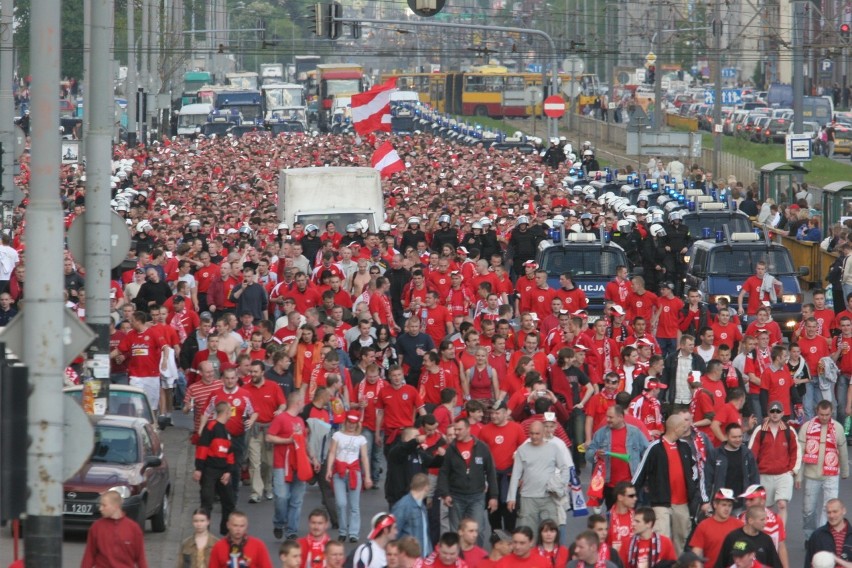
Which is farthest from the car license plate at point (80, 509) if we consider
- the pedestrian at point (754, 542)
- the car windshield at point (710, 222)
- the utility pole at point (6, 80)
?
the car windshield at point (710, 222)

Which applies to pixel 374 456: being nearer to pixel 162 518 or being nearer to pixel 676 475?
pixel 162 518

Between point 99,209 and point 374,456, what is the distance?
516cm

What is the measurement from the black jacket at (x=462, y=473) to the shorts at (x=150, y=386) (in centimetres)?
656

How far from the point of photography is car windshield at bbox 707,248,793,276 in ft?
96.4

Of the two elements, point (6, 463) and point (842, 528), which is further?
point (842, 528)

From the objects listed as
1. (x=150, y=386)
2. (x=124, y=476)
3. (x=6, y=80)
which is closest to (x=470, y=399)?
(x=124, y=476)

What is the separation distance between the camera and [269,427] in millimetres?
17062

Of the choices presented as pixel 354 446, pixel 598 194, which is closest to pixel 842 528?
pixel 354 446

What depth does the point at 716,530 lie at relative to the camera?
43.1ft

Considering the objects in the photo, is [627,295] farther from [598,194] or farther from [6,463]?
[598,194]

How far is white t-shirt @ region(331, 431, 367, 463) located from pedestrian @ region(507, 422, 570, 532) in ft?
5.41

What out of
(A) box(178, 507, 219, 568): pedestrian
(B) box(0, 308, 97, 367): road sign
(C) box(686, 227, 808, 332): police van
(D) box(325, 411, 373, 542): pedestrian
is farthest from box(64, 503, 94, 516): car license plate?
(C) box(686, 227, 808, 332): police van

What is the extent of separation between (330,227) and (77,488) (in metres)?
17.0

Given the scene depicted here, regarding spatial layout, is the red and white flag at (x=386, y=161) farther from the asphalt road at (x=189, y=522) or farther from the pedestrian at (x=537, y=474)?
the pedestrian at (x=537, y=474)
